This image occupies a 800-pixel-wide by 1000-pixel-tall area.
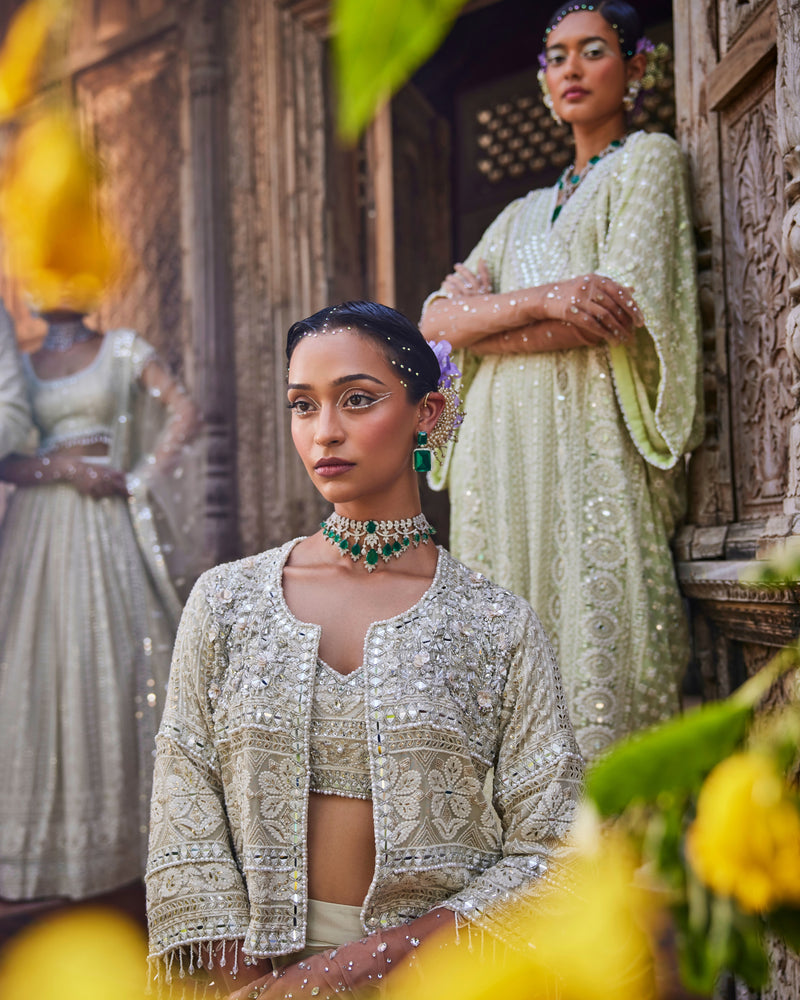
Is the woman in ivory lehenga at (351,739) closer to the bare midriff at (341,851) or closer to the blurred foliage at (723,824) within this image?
the bare midriff at (341,851)

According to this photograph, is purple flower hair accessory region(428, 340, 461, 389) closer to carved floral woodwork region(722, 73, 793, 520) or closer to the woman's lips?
the woman's lips

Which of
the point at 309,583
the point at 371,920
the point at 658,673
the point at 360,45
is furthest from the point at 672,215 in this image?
the point at 360,45

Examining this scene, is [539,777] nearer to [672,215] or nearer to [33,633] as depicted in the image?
[672,215]

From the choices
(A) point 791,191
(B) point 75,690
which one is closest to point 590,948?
(A) point 791,191

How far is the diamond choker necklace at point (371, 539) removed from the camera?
146cm

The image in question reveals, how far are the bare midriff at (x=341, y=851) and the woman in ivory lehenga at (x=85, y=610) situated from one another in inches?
71.4

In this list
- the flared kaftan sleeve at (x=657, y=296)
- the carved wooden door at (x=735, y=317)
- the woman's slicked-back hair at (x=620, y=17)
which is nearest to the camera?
the carved wooden door at (x=735, y=317)

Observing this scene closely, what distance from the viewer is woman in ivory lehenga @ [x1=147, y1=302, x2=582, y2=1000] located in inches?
50.3

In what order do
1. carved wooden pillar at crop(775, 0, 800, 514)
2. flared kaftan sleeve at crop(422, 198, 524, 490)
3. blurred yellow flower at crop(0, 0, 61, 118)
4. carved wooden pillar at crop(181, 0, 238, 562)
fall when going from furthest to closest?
carved wooden pillar at crop(181, 0, 238, 562), flared kaftan sleeve at crop(422, 198, 524, 490), carved wooden pillar at crop(775, 0, 800, 514), blurred yellow flower at crop(0, 0, 61, 118)

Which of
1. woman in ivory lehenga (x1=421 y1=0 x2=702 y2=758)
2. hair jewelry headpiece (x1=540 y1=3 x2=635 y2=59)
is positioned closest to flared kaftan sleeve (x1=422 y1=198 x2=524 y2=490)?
woman in ivory lehenga (x1=421 y1=0 x2=702 y2=758)

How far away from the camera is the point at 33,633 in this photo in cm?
305

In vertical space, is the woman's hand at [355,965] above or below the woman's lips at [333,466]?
below

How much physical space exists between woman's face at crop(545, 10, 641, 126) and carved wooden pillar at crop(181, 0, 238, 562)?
1794 mm

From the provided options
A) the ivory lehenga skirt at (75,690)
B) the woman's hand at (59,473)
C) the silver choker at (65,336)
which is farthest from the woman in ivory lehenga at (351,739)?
the silver choker at (65,336)
